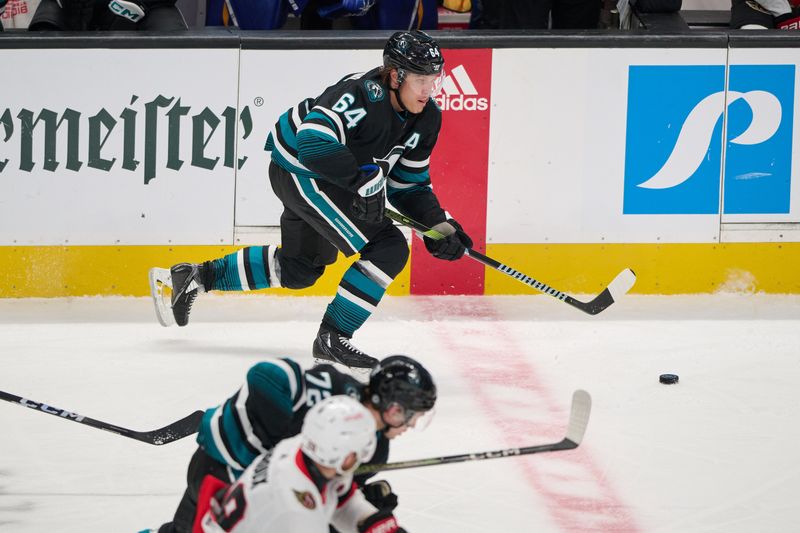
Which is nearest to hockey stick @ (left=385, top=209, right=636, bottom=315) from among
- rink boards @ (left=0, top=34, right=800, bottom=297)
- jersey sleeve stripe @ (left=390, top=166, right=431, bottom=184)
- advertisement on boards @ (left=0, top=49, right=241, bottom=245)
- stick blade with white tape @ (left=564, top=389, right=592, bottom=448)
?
jersey sleeve stripe @ (left=390, top=166, right=431, bottom=184)

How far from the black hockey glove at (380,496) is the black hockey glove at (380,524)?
0.18m

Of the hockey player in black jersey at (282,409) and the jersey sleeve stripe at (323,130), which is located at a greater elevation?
the jersey sleeve stripe at (323,130)

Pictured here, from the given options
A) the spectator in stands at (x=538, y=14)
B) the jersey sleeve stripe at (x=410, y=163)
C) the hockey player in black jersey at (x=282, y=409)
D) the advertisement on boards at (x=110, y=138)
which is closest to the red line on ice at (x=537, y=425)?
the jersey sleeve stripe at (x=410, y=163)

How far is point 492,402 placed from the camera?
4.02 m

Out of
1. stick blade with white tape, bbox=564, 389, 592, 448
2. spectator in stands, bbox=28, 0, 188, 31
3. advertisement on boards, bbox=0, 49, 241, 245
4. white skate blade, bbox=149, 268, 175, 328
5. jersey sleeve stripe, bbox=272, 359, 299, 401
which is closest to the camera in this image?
jersey sleeve stripe, bbox=272, 359, 299, 401

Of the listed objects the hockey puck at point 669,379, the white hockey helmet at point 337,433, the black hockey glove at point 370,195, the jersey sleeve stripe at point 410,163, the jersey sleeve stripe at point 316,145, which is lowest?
the hockey puck at point 669,379

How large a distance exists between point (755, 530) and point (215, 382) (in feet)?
5.96

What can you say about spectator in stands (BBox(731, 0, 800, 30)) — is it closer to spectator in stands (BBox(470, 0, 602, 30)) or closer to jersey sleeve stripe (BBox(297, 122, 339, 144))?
spectator in stands (BBox(470, 0, 602, 30))

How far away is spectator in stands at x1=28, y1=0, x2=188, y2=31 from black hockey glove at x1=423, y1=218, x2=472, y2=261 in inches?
69.0

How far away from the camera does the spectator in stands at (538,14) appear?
5.68m

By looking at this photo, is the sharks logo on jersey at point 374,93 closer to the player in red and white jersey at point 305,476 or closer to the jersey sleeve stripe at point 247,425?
the jersey sleeve stripe at point 247,425

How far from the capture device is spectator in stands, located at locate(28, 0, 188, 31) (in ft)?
17.8

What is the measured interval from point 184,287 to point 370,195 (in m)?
0.94

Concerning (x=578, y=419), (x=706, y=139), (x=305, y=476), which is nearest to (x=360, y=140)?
(x=578, y=419)
